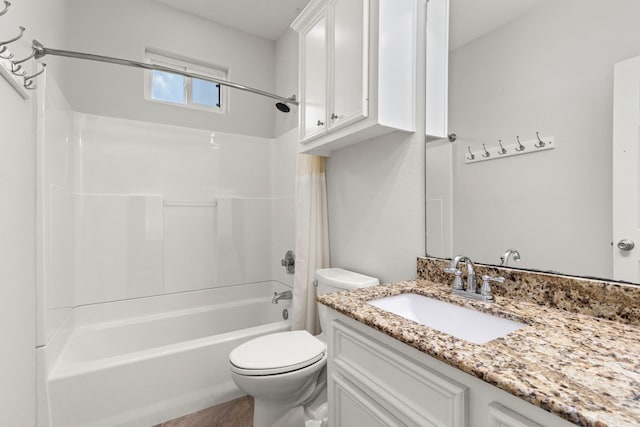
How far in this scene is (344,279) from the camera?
5.22 ft

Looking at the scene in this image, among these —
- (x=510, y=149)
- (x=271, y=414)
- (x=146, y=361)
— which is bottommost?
(x=271, y=414)

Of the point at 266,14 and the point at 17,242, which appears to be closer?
the point at 17,242

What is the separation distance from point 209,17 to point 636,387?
3.19 m

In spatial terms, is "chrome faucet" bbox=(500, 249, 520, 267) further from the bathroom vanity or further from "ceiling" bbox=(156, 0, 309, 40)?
"ceiling" bbox=(156, 0, 309, 40)

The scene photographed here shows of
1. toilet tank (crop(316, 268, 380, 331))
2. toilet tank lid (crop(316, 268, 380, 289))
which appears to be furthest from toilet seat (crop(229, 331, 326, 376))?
toilet tank lid (crop(316, 268, 380, 289))

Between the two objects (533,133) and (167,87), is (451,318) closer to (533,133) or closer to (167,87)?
(533,133)

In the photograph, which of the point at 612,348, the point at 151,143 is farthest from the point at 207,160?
the point at 612,348

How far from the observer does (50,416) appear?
4.44 feet

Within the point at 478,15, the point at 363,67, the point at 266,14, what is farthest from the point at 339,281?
the point at 266,14

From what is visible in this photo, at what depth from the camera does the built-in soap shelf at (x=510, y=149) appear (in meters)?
0.95

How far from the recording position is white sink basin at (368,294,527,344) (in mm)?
908

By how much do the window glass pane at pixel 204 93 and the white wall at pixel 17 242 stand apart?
46.2 inches

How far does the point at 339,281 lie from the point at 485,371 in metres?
1.04

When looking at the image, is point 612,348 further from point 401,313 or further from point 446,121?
point 446,121
